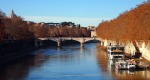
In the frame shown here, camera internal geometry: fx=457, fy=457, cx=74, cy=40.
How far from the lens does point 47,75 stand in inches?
1773

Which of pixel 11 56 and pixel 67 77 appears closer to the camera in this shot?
pixel 67 77

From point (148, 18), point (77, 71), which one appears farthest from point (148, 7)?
point (77, 71)

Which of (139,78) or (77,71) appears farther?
(77,71)

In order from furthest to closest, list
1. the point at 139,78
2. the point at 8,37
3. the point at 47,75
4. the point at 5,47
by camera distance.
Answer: the point at 8,37
the point at 5,47
the point at 47,75
the point at 139,78

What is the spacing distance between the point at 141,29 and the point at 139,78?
11.6 metres

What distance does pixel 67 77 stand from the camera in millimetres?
43375

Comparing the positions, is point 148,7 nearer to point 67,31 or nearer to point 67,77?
point 67,77

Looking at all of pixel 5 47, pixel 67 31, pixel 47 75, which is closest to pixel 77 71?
pixel 47 75

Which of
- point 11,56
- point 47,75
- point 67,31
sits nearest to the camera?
point 47,75

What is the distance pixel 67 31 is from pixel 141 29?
12417 centimetres

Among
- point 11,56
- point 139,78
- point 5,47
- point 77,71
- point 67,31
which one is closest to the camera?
point 139,78

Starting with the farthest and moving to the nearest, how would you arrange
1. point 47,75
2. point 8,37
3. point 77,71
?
point 8,37, point 77,71, point 47,75

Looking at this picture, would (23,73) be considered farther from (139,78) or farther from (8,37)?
(8,37)

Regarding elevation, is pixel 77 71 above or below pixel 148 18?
below
